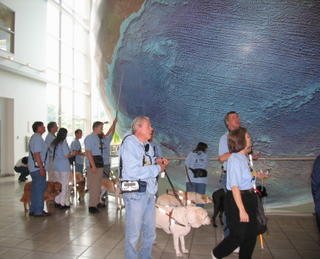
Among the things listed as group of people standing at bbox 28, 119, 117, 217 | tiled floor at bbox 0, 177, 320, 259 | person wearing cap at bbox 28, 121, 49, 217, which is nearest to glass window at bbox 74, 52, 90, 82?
group of people standing at bbox 28, 119, 117, 217

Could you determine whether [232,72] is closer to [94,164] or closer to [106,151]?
[94,164]

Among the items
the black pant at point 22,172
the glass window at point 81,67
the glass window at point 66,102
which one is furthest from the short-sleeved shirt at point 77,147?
the glass window at point 81,67

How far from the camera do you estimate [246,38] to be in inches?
137

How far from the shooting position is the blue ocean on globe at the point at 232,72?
339cm

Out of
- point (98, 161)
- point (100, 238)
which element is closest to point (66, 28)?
point (98, 161)

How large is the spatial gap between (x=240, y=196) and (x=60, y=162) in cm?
428

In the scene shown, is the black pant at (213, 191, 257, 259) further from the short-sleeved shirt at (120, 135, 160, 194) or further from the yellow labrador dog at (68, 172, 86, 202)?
the yellow labrador dog at (68, 172, 86, 202)

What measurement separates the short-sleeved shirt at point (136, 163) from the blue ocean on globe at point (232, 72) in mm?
896

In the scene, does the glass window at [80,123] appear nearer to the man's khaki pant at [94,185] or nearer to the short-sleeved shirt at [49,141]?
the short-sleeved shirt at [49,141]

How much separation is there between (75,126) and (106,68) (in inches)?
631

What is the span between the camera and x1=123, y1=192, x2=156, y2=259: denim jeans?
315 cm

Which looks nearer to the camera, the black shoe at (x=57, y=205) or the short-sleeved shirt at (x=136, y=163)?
the short-sleeved shirt at (x=136, y=163)

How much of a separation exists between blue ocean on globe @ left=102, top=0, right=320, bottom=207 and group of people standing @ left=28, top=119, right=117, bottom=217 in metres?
1.96

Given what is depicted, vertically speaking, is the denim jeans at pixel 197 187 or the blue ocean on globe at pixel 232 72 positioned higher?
the blue ocean on globe at pixel 232 72
